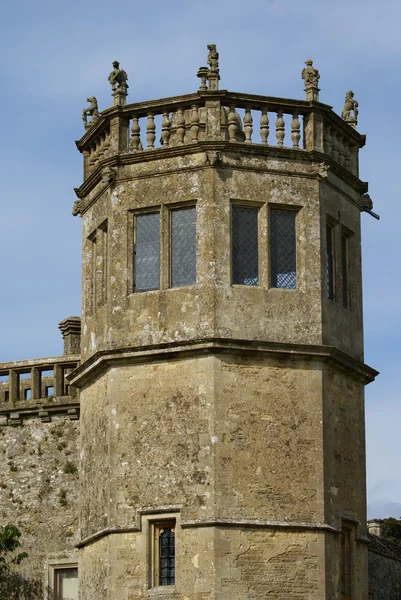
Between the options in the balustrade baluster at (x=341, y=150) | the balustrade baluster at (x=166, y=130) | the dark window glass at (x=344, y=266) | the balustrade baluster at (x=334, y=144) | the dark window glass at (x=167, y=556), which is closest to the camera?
the dark window glass at (x=167, y=556)

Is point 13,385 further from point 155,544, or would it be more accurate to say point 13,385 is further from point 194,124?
point 194,124

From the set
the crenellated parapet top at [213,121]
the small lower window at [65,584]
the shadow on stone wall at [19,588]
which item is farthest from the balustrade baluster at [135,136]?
the shadow on stone wall at [19,588]

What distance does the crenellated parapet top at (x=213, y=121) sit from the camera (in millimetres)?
25656

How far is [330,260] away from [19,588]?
8.18m

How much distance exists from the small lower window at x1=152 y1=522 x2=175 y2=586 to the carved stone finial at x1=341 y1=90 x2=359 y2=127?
7.70 metres

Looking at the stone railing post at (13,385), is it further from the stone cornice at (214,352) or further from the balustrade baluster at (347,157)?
the balustrade baluster at (347,157)

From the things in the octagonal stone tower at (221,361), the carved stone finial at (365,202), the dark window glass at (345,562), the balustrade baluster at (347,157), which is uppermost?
the balustrade baluster at (347,157)

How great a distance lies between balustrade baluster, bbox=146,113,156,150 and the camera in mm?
25938

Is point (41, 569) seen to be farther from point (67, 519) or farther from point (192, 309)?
point (192, 309)

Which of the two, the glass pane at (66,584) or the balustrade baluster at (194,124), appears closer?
the balustrade baluster at (194,124)

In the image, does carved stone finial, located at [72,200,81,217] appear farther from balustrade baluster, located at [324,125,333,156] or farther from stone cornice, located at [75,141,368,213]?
balustrade baluster, located at [324,125,333,156]

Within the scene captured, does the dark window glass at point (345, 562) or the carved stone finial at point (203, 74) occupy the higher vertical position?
the carved stone finial at point (203, 74)

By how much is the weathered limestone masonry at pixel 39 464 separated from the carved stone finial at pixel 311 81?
677 cm

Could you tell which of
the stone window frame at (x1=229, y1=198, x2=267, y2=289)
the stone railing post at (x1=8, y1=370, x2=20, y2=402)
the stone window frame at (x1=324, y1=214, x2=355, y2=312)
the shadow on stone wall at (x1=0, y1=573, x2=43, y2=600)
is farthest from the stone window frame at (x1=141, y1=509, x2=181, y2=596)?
the stone railing post at (x1=8, y1=370, x2=20, y2=402)
